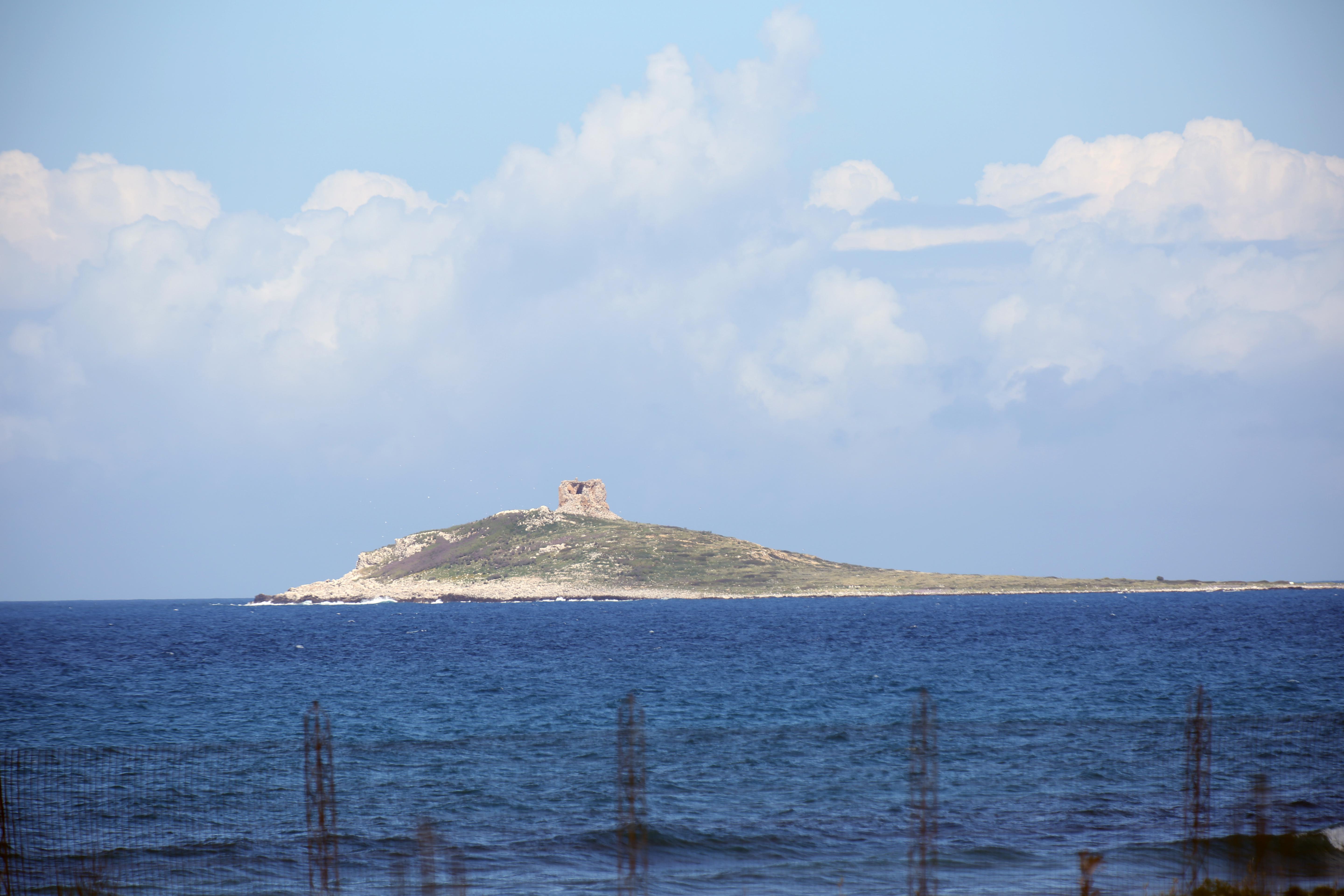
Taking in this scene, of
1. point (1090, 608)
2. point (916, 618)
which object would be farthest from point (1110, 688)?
point (1090, 608)

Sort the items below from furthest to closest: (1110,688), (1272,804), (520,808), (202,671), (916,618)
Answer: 1. (916,618)
2. (202,671)
3. (1110,688)
4. (520,808)
5. (1272,804)

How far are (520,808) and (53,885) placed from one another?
36.4 ft

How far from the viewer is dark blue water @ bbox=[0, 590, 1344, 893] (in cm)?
2309

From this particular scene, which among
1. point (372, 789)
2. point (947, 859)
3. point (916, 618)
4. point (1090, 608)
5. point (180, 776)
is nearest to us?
point (947, 859)

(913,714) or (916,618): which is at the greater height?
(913,714)

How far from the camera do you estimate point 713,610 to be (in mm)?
187875

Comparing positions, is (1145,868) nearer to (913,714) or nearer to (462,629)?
(913,714)

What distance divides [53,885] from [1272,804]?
27.3 metres

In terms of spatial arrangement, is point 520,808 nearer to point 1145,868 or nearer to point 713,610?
point 1145,868

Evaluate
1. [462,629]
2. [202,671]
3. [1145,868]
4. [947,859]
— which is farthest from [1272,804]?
[462,629]

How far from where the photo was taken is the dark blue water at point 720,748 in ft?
75.8

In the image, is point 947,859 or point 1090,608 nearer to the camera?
point 947,859

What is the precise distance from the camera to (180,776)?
1293 inches

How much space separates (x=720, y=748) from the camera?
35.6 metres
